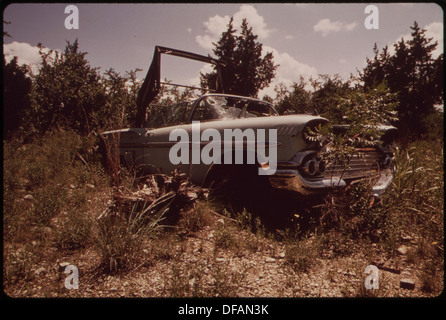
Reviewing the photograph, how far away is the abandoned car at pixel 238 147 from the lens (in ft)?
7.00

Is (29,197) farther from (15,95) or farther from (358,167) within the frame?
(15,95)

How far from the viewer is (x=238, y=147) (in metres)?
2.34

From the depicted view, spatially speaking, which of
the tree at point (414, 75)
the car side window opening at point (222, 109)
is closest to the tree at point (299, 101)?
the tree at point (414, 75)

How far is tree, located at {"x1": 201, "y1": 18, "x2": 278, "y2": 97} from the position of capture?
1700cm

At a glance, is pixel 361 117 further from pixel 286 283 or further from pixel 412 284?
pixel 286 283

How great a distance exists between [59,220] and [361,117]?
321cm

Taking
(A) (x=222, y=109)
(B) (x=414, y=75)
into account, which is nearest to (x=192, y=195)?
(A) (x=222, y=109)

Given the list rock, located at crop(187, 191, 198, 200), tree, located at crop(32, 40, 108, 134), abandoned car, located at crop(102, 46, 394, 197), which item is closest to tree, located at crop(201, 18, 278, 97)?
tree, located at crop(32, 40, 108, 134)

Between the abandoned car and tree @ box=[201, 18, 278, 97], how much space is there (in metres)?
13.5

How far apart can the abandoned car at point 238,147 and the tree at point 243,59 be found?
13522mm

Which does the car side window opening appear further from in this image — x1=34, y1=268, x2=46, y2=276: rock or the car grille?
x1=34, y1=268, x2=46, y2=276: rock

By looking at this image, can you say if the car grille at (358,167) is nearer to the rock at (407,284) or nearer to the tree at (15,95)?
the rock at (407,284)
